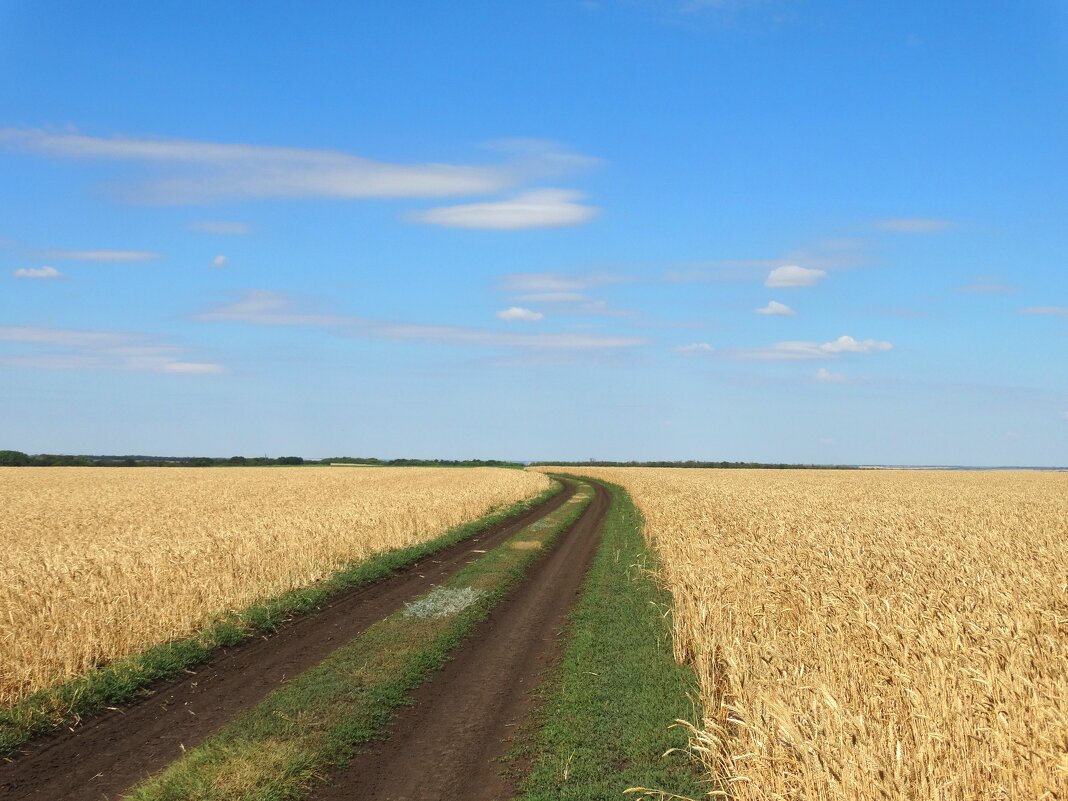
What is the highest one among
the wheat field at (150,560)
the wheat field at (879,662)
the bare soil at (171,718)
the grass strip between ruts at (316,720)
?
the wheat field at (879,662)

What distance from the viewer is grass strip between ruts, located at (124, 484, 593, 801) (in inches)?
317

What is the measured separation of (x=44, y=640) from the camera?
11617mm

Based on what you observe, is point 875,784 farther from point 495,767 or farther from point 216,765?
point 216,765

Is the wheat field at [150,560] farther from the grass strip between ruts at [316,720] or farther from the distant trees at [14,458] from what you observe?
the distant trees at [14,458]

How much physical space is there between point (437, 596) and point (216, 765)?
364 inches

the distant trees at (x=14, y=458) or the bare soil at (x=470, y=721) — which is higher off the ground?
the distant trees at (x=14, y=458)

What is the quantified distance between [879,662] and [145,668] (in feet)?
35.6

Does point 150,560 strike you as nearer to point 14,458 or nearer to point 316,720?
point 316,720

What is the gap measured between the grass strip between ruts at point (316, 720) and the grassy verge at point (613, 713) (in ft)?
7.44

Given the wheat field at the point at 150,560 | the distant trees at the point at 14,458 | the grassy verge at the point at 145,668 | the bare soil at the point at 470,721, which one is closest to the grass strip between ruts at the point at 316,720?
the bare soil at the point at 470,721

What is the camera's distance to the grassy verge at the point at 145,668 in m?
9.96

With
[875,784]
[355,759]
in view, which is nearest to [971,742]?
[875,784]

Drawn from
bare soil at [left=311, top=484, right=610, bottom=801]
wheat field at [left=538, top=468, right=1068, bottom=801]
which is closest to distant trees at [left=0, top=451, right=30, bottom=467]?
bare soil at [left=311, top=484, right=610, bottom=801]

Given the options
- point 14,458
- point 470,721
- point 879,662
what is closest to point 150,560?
point 470,721
